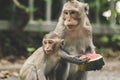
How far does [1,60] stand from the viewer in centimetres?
1238

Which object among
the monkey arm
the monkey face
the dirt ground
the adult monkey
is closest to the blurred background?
the dirt ground

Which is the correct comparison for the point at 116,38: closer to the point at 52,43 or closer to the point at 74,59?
the point at 74,59

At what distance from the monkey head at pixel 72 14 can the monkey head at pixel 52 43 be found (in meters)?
0.24

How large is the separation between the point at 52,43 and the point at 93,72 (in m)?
3.55

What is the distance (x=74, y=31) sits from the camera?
9008 millimetres

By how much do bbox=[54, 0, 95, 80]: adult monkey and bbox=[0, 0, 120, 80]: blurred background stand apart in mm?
2944

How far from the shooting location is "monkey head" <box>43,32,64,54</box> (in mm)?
8469

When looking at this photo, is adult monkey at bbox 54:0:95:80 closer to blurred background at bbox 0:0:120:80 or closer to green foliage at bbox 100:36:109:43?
blurred background at bbox 0:0:120:80

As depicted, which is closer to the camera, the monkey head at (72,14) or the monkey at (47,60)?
the monkey at (47,60)

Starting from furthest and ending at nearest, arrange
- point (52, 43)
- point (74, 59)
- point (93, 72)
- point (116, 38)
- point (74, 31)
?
point (116, 38) → point (93, 72) → point (74, 31) → point (74, 59) → point (52, 43)

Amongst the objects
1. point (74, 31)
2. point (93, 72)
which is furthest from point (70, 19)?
point (93, 72)

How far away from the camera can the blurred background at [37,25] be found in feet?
42.4

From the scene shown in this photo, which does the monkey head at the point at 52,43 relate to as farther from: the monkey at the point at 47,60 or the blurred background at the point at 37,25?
the blurred background at the point at 37,25

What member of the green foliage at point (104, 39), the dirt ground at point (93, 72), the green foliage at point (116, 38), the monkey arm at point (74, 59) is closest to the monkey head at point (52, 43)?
the monkey arm at point (74, 59)
